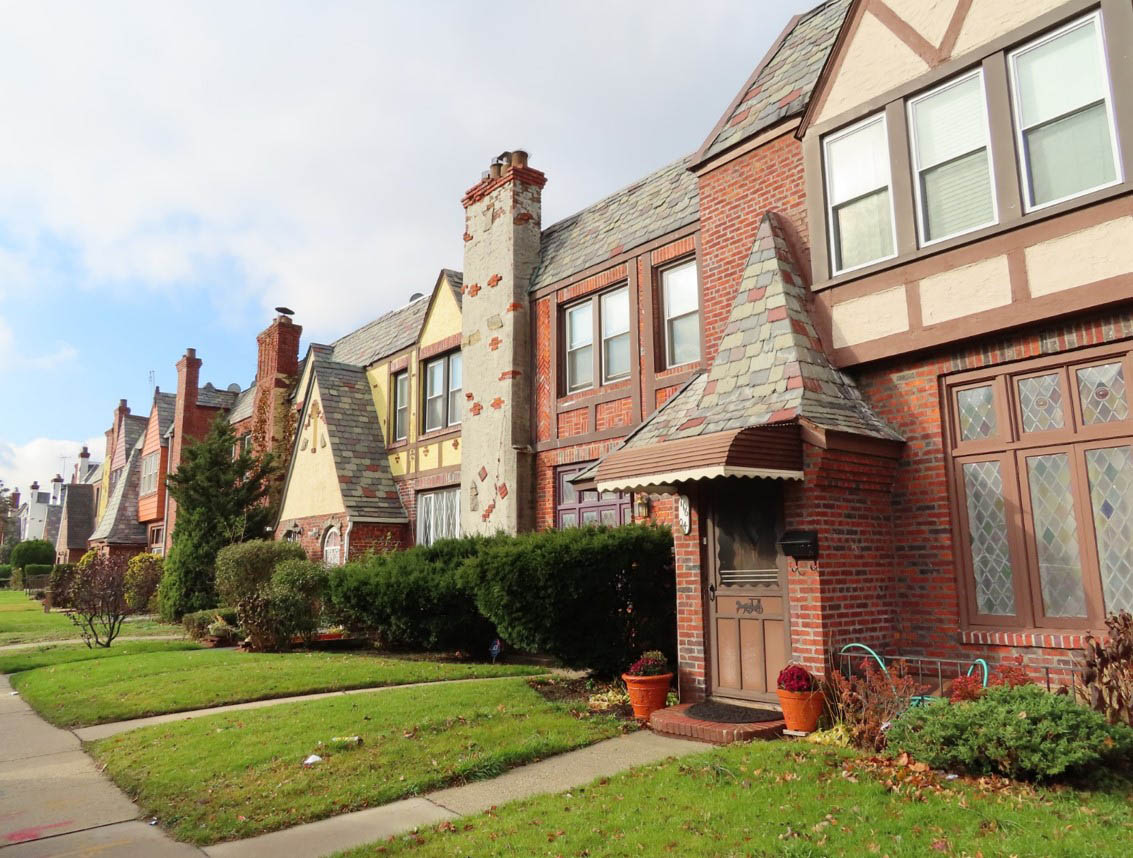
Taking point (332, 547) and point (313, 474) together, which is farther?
point (313, 474)

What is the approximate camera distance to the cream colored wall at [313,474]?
66.6 feet

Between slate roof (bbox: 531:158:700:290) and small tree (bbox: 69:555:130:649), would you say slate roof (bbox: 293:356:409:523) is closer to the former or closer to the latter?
small tree (bbox: 69:555:130:649)

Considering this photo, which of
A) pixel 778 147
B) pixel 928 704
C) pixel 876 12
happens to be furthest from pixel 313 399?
pixel 928 704

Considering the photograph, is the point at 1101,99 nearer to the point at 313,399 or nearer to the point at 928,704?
the point at 928,704

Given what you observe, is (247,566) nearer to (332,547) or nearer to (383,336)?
(332,547)

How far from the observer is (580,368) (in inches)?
588

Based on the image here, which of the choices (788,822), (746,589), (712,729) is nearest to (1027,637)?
(746,589)

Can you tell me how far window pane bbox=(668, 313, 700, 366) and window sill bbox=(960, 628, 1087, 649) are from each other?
620cm

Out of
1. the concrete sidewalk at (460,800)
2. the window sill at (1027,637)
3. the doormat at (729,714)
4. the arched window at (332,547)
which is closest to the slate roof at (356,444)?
the arched window at (332,547)

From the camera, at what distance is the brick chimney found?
15344mm

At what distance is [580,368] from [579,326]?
2.58ft

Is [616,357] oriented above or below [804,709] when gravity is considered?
above

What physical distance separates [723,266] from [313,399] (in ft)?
47.3

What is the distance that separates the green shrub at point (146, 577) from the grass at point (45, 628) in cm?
95
